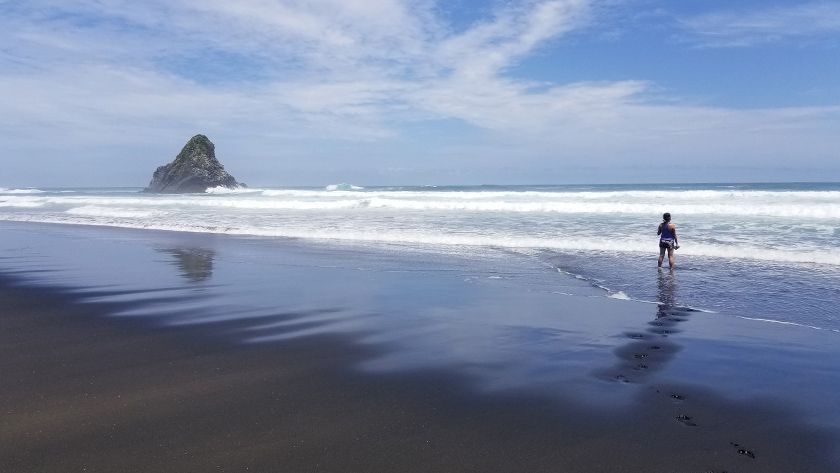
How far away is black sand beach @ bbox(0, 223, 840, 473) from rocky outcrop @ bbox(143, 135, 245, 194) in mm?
67204

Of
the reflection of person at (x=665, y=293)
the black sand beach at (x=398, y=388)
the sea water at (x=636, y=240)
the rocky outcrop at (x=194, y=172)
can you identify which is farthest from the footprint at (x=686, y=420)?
the rocky outcrop at (x=194, y=172)

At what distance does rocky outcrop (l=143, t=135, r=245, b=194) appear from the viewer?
70938 millimetres

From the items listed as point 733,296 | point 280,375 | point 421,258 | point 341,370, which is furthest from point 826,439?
point 421,258

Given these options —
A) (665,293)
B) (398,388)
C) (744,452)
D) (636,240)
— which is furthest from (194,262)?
(636,240)

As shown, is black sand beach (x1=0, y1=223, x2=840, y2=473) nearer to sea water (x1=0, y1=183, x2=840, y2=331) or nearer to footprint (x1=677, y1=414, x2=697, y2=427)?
footprint (x1=677, y1=414, x2=697, y2=427)

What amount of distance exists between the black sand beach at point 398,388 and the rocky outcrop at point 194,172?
67.2m

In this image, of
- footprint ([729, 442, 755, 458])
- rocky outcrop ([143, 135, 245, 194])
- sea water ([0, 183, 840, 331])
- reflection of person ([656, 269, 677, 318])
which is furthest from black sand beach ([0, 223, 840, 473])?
rocky outcrop ([143, 135, 245, 194])

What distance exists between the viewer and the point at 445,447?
3.45 meters

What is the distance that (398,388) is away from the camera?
4473mm

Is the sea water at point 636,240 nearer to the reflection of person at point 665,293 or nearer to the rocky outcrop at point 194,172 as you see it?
the reflection of person at point 665,293

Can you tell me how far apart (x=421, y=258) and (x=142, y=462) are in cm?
929

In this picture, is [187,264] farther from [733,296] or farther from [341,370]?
[733,296]

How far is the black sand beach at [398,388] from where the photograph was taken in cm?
336

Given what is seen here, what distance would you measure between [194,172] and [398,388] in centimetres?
7322
